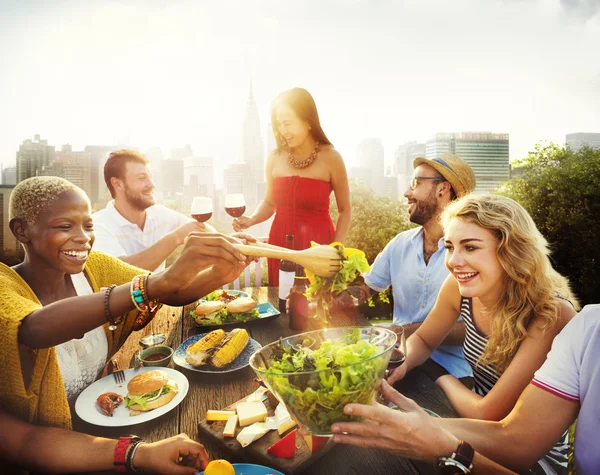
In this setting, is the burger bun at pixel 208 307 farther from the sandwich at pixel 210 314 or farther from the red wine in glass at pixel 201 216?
the red wine in glass at pixel 201 216

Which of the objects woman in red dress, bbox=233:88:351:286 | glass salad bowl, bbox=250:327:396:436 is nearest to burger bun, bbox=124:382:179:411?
glass salad bowl, bbox=250:327:396:436

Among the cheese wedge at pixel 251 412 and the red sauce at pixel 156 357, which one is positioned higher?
the red sauce at pixel 156 357

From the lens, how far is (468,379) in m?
2.54

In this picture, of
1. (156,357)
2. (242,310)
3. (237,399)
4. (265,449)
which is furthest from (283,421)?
(242,310)

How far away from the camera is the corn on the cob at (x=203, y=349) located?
2.06 m

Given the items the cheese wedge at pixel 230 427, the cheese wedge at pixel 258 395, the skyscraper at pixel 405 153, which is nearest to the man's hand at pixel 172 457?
the cheese wedge at pixel 230 427

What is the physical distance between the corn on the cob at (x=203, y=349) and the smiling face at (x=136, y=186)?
2.26 meters

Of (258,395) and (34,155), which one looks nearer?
(258,395)

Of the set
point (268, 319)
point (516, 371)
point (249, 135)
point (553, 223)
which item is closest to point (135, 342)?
point (268, 319)

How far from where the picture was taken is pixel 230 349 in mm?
2072

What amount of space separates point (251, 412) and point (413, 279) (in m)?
2.05

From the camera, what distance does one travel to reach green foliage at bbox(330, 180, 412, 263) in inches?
411

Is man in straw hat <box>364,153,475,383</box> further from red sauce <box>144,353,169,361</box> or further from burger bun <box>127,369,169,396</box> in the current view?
burger bun <box>127,369,169,396</box>

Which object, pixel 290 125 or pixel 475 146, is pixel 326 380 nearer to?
pixel 290 125
